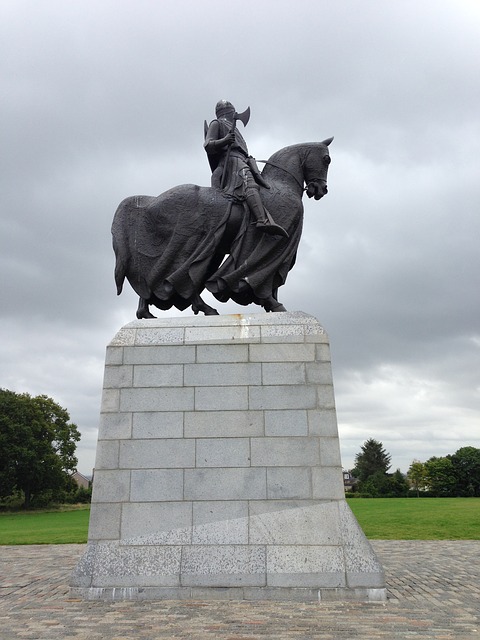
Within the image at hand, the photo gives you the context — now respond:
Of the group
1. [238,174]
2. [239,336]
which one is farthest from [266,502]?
[238,174]

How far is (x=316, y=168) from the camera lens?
10.6m

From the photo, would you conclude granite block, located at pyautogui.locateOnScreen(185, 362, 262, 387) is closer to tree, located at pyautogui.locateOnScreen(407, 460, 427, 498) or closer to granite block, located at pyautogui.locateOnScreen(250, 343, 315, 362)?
granite block, located at pyautogui.locateOnScreen(250, 343, 315, 362)

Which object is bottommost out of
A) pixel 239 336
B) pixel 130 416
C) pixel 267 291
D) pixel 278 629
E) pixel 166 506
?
pixel 278 629

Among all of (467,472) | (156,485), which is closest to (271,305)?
(156,485)

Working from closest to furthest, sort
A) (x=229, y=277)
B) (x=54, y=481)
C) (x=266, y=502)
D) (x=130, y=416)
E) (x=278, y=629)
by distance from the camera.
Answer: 1. (x=278, y=629)
2. (x=266, y=502)
3. (x=130, y=416)
4. (x=229, y=277)
5. (x=54, y=481)

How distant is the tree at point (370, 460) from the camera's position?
79812 mm

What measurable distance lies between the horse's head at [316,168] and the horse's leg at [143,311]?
416 cm

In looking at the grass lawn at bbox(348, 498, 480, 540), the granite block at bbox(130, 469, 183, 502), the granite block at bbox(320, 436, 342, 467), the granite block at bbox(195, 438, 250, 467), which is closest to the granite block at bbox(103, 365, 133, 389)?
the granite block at bbox(130, 469, 183, 502)

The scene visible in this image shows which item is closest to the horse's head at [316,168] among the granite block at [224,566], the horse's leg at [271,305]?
the horse's leg at [271,305]

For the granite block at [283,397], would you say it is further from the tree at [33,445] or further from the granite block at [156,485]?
the tree at [33,445]

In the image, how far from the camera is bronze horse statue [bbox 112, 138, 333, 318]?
33.0 feet

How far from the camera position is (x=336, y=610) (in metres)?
6.95

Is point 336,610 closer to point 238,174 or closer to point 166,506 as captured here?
point 166,506

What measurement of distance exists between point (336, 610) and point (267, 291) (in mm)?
5529
